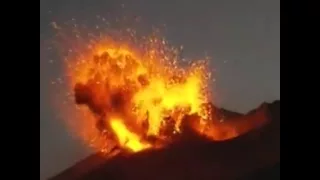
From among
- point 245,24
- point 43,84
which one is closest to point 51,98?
point 43,84

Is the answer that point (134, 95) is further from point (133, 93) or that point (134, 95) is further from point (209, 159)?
point (209, 159)

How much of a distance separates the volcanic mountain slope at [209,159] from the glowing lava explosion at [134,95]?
65 millimetres

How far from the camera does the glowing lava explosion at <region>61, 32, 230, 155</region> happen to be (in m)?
2.75

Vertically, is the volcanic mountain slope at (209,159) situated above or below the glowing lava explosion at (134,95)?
below

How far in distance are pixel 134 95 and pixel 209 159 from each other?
0.48 meters

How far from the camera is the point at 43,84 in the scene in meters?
2.76

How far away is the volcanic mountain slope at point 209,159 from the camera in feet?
8.83

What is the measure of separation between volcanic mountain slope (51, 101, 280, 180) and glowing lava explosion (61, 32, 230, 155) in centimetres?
6

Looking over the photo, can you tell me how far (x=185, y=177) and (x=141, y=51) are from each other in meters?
0.65

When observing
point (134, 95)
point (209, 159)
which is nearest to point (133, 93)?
point (134, 95)
